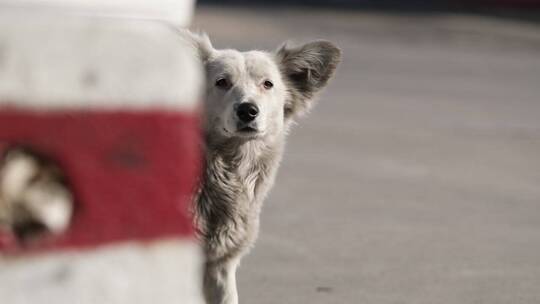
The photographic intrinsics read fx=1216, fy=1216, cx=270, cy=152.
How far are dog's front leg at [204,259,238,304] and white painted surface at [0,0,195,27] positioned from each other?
41.1 inches

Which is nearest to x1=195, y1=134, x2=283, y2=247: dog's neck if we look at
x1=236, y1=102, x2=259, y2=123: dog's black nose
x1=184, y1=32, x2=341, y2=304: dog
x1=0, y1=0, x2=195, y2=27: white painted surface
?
x1=184, y1=32, x2=341, y2=304: dog

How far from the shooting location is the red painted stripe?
2.19m

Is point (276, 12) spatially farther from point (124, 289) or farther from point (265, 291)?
point (124, 289)

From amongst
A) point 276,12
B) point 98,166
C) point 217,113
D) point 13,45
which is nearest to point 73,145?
point 98,166

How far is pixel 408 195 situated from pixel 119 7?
153 inches

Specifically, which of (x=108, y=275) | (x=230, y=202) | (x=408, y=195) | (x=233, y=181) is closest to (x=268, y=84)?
(x=233, y=181)

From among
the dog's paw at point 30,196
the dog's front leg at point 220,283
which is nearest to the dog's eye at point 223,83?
the dog's front leg at point 220,283

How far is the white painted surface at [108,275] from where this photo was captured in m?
2.21

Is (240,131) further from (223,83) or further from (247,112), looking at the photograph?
(223,83)

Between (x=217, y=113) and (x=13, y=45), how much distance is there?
325 cm

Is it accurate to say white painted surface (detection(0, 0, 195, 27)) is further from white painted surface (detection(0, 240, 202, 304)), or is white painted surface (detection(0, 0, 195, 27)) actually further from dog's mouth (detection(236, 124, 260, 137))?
white painted surface (detection(0, 240, 202, 304))

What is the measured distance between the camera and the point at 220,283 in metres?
4.88

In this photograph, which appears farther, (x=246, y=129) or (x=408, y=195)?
(x=408, y=195)

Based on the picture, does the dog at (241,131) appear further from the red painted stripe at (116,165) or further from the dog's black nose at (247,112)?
the red painted stripe at (116,165)
